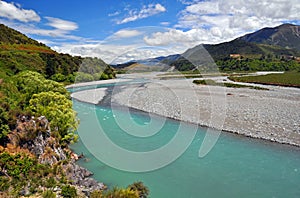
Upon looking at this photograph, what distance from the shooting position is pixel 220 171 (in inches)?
621

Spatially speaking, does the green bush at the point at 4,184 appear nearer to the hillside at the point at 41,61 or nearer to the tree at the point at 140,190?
the tree at the point at 140,190

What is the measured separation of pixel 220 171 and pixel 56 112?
11714mm

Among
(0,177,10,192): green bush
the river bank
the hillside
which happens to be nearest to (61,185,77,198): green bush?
(0,177,10,192): green bush

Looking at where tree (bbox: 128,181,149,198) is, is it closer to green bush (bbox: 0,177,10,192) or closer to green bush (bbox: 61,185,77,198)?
green bush (bbox: 61,185,77,198)

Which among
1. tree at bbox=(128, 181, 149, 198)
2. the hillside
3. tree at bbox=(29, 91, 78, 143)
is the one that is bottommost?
tree at bbox=(128, 181, 149, 198)

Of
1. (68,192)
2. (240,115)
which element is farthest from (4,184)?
(240,115)

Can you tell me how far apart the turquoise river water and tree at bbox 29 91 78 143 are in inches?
72.0

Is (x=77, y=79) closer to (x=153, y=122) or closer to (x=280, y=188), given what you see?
(x=153, y=122)

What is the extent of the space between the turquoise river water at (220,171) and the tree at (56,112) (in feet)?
6.00

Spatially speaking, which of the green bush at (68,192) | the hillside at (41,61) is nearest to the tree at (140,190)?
the green bush at (68,192)

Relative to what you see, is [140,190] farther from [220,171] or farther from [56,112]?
[56,112]

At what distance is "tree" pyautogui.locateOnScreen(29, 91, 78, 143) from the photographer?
17.7 meters

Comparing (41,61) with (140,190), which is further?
(41,61)

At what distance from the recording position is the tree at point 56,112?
17.7 metres
